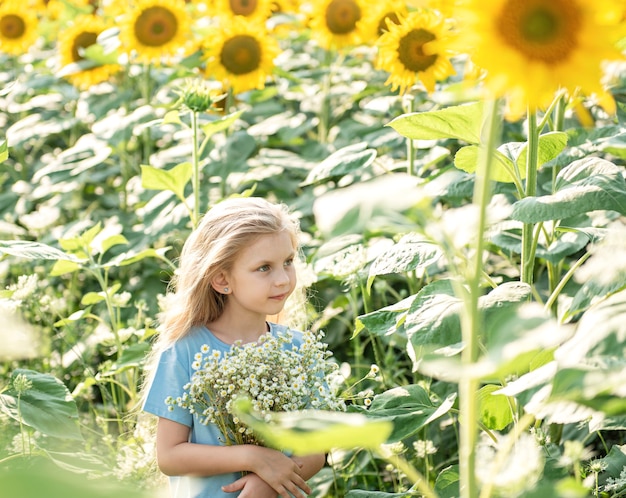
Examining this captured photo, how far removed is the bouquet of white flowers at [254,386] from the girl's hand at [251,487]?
6cm

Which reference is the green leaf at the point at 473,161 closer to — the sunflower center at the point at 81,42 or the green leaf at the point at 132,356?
the green leaf at the point at 132,356

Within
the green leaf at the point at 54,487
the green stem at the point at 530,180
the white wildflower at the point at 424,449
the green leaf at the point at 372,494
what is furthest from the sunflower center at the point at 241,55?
the green leaf at the point at 54,487

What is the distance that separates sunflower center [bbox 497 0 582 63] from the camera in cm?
82

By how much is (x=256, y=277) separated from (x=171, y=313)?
0.21m

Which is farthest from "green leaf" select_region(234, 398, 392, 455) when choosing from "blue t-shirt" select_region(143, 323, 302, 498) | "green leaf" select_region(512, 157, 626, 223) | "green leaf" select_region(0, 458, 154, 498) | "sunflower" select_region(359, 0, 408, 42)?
"sunflower" select_region(359, 0, 408, 42)

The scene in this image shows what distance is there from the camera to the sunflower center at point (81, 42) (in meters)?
3.17

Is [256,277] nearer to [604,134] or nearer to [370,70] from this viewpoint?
[604,134]

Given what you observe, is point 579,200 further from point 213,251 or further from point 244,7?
point 244,7

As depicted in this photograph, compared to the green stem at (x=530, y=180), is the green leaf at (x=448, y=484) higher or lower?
lower

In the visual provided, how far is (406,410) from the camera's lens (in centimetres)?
125

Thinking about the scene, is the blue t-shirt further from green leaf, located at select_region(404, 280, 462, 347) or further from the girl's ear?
green leaf, located at select_region(404, 280, 462, 347)

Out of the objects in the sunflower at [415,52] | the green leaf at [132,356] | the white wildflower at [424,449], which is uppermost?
the sunflower at [415,52]

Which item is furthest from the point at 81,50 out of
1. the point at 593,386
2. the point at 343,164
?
the point at 593,386

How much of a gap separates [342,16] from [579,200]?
197cm
